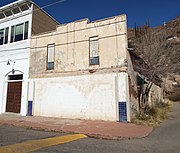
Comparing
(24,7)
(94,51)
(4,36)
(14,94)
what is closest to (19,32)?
(4,36)

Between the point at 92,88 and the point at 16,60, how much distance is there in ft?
25.4

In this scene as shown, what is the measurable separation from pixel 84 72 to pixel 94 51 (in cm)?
170

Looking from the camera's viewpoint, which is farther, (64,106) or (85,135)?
(64,106)

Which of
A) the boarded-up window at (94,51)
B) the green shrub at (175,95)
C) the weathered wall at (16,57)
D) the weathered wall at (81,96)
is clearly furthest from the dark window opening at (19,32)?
the green shrub at (175,95)

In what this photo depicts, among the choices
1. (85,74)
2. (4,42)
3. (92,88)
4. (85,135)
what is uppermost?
(4,42)

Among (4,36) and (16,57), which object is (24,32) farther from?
(4,36)

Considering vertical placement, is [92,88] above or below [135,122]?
above

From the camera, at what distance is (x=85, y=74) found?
13.5 metres

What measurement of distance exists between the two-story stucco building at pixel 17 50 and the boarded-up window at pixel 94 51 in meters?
5.80

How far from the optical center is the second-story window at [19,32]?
54.5 feet

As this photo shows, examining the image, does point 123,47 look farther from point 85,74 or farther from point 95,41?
point 85,74

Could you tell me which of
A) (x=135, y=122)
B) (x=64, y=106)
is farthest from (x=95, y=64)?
(x=135, y=122)

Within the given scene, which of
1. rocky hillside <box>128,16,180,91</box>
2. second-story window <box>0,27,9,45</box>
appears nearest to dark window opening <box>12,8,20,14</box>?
second-story window <box>0,27,9,45</box>

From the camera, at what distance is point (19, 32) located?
670 inches
